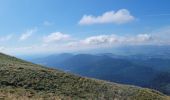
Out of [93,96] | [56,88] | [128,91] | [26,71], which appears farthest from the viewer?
[26,71]

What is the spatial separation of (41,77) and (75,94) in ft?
24.3

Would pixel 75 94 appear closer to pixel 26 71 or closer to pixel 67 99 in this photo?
pixel 67 99

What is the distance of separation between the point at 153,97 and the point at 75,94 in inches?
423

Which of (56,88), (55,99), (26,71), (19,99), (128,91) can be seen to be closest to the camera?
(19,99)

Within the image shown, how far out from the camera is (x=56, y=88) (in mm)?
35906

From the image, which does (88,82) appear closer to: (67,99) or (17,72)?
(17,72)

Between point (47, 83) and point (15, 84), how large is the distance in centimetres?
417

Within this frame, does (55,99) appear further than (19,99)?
Yes

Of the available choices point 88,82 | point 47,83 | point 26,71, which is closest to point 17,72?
point 26,71

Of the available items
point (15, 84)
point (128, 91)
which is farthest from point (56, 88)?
point (128, 91)

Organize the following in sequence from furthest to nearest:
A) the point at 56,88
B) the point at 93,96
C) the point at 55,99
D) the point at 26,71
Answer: the point at 26,71, the point at 56,88, the point at 93,96, the point at 55,99

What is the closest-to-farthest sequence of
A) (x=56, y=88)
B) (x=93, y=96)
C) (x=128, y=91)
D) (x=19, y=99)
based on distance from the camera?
(x=19, y=99)
(x=93, y=96)
(x=56, y=88)
(x=128, y=91)

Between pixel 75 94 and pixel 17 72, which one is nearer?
pixel 75 94

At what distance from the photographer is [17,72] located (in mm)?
40250
